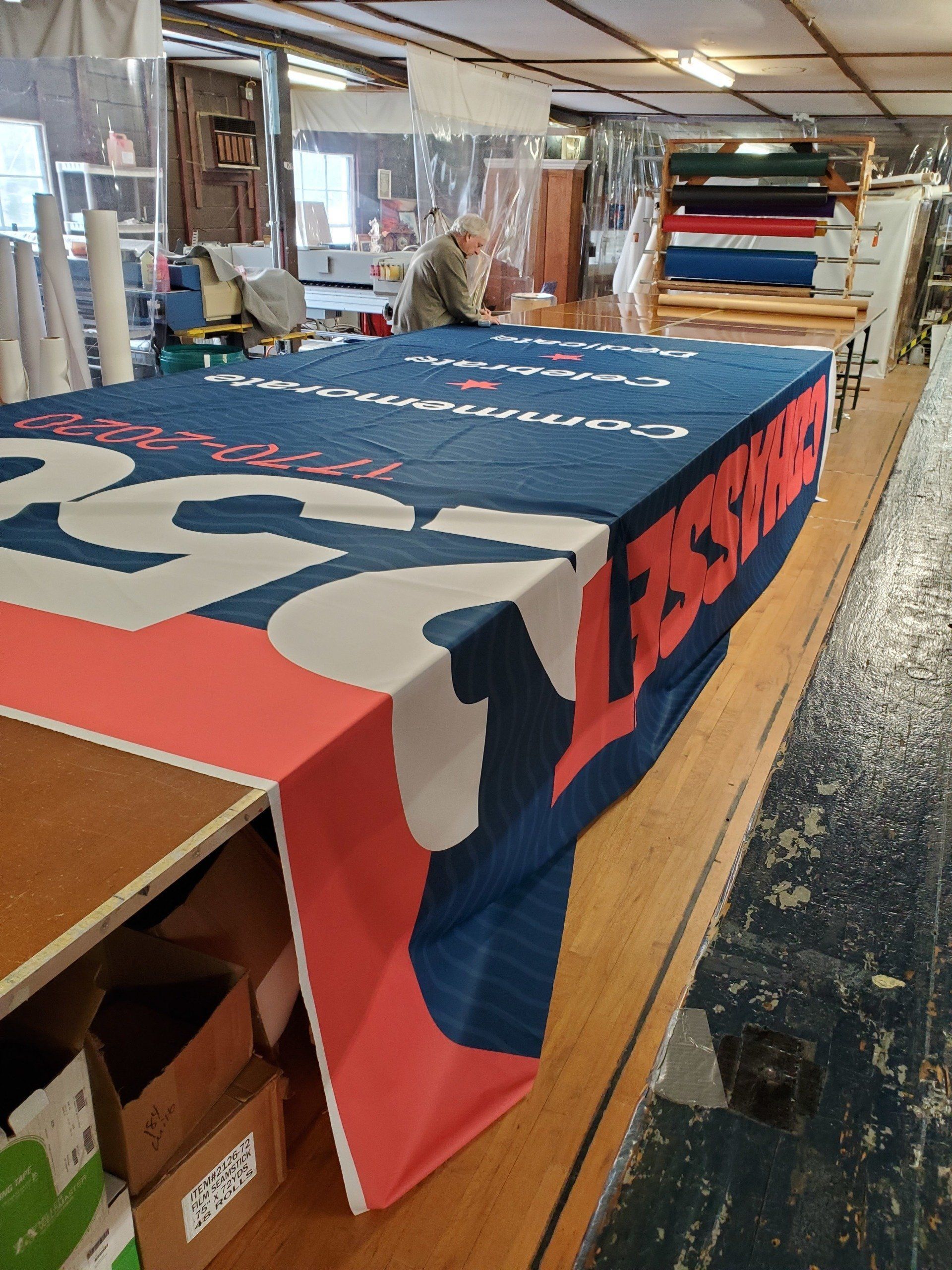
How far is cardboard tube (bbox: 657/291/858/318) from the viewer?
5.15m

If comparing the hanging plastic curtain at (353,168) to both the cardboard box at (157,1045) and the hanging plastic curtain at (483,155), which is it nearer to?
the hanging plastic curtain at (483,155)

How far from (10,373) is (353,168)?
8.76m

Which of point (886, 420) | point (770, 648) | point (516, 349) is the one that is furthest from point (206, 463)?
point (886, 420)

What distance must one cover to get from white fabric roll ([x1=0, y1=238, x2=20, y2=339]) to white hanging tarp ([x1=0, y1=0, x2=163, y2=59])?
1000 mm

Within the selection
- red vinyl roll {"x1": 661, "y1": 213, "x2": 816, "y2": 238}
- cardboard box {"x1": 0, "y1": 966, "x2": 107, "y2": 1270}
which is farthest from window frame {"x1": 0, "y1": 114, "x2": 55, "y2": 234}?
cardboard box {"x1": 0, "y1": 966, "x2": 107, "y2": 1270}

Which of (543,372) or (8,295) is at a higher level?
(8,295)

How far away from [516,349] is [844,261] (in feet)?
15.0

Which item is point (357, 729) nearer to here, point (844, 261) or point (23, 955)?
point (23, 955)

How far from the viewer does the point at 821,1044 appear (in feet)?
3.76

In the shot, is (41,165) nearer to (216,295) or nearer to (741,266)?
(216,295)

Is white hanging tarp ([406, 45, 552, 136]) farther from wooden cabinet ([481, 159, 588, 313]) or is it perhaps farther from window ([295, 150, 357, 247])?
window ([295, 150, 357, 247])

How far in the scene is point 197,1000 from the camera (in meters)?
1.23

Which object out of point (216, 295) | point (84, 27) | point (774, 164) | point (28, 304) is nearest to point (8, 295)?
point (28, 304)

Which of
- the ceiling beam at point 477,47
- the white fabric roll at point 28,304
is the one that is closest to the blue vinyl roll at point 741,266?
the ceiling beam at point 477,47
